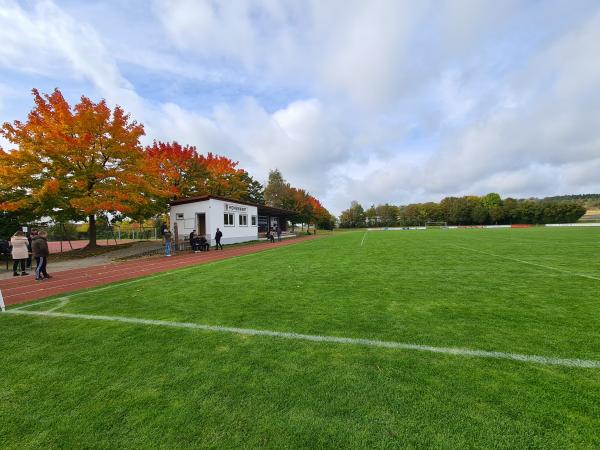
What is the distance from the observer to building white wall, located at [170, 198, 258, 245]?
2323 centimetres

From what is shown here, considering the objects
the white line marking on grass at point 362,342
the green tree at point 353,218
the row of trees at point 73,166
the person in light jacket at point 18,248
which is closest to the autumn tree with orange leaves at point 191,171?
the row of trees at point 73,166

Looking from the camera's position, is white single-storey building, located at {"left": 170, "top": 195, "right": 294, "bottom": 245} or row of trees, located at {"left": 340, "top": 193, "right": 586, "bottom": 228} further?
row of trees, located at {"left": 340, "top": 193, "right": 586, "bottom": 228}

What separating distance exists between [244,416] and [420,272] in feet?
25.2

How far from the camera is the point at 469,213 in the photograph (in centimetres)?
8981

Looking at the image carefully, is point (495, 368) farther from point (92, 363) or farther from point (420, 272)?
point (420, 272)

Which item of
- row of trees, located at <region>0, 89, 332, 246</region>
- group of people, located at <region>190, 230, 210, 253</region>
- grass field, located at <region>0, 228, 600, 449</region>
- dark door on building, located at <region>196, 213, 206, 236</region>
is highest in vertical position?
row of trees, located at <region>0, 89, 332, 246</region>

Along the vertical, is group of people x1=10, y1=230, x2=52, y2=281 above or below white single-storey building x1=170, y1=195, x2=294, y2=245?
below

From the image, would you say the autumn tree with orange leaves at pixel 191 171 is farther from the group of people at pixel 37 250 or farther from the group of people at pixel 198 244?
the group of people at pixel 37 250

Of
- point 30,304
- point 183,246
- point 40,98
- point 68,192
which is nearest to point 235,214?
point 183,246

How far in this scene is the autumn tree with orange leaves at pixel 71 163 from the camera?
51.5 feet

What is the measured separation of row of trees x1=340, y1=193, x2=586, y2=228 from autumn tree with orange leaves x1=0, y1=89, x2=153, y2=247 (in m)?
85.9

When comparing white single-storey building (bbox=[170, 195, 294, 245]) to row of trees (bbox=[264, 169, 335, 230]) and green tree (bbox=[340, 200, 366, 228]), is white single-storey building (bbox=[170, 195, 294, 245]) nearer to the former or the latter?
row of trees (bbox=[264, 169, 335, 230])

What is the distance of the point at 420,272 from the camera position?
892cm

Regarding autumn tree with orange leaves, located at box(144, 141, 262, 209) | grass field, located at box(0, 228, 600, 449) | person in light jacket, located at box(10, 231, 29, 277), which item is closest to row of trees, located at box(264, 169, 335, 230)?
autumn tree with orange leaves, located at box(144, 141, 262, 209)
